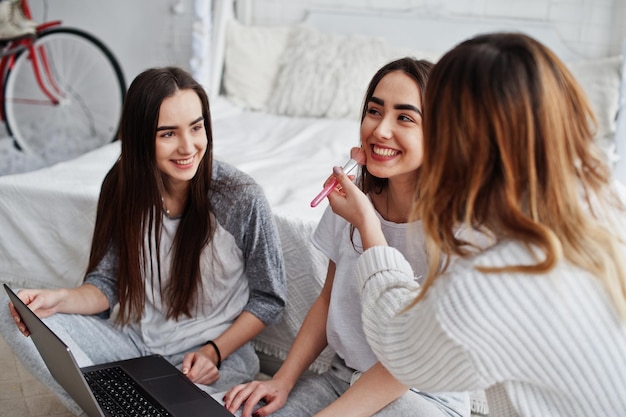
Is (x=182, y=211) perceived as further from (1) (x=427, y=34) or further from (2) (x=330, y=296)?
(1) (x=427, y=34)

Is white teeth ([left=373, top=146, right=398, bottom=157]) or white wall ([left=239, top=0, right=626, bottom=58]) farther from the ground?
white wall ([left=239, top=0, right=626, bottom=58])

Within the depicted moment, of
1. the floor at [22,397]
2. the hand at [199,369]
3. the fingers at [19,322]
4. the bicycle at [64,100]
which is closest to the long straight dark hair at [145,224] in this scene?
the hand at [199,369]

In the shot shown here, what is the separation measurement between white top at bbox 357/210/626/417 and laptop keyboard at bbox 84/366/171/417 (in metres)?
0.54

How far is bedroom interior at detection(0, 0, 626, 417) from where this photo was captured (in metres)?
1.96

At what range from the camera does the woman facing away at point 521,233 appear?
87 centimetres

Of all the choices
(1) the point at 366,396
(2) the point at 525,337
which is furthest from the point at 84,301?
(2) the point at 525,337

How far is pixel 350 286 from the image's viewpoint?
1398mm

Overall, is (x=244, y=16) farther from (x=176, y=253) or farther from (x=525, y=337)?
(x=525, y=337)

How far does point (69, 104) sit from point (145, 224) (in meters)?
2.67

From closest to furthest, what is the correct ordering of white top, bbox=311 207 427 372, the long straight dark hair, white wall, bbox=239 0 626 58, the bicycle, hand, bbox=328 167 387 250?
hand, bbox=328 167 387 250 < white top, bbox=311 207 427 372 < the long straight dark hair < white wall, bbox=239 0 626 58 < the bicycle

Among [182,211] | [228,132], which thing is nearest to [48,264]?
[182,211]

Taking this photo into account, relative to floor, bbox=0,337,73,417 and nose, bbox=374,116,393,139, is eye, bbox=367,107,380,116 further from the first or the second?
floor, bbox=0,337,73,417

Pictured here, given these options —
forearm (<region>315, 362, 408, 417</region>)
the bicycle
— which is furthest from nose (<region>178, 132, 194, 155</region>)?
the bicycle

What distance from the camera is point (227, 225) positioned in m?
1.62
